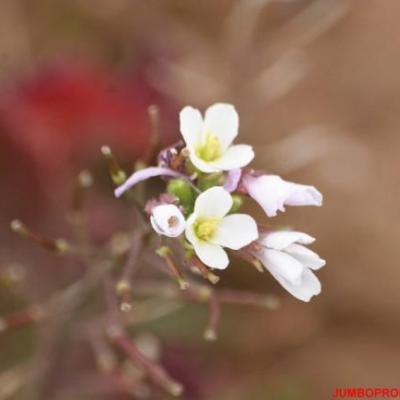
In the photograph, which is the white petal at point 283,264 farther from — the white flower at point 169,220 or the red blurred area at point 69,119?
the red blurred area at point 69,119

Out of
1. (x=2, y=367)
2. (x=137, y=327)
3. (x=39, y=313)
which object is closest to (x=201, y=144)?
(x=39, y=313)

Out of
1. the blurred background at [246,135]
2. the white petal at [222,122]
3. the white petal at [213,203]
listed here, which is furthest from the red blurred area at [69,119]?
the white petal at [213,203]

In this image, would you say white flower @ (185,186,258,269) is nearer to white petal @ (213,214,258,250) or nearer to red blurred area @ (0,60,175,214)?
white petal @ (213,214,258,250)

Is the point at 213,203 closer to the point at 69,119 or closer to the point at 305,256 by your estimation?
the point at 305,256

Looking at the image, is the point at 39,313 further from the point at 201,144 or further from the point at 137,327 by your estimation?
the point at 137,327

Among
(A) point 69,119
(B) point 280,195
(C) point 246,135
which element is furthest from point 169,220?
(C) point 246,135

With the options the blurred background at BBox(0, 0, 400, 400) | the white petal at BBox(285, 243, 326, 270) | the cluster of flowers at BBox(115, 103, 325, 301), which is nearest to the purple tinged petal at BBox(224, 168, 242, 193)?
the cluster of flowers at BBox(115, 103, 325, 301)
